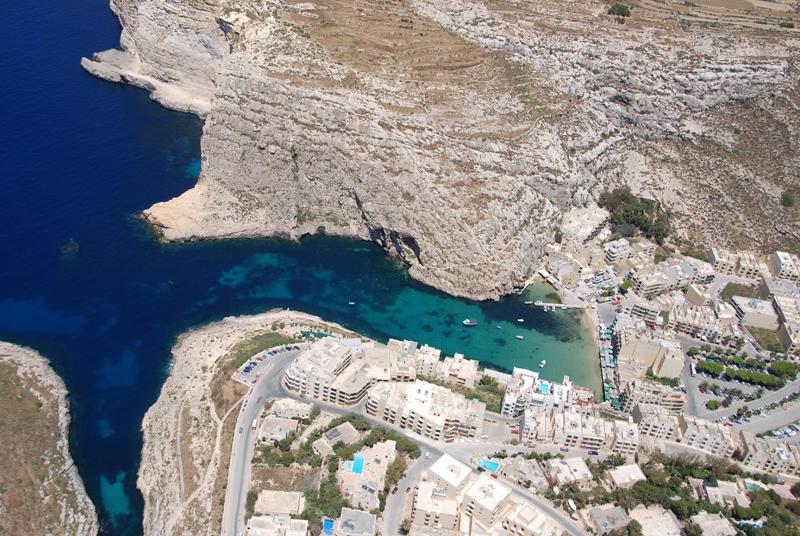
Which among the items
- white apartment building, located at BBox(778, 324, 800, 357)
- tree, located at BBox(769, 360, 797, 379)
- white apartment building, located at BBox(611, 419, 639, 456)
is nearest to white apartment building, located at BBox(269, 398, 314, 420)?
white apartment building, located at BBox(611, 419, 639, 456)

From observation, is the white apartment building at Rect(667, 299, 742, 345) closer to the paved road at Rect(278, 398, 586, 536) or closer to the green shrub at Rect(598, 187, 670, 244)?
the green shrub at Rect(598, 187, 670, 244)

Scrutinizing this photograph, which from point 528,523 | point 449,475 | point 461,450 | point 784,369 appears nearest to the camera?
point 528,523

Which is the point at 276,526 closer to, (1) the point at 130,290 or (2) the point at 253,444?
(2) the point at 253,444

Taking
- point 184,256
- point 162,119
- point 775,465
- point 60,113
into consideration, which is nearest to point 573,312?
point 775,465

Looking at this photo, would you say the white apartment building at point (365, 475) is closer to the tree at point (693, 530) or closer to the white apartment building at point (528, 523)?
the white apartment building at point (528, 523)

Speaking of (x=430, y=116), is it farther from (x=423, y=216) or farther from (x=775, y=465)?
(x=775, y=465)

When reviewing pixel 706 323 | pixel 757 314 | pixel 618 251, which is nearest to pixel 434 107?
pixel 618 251
